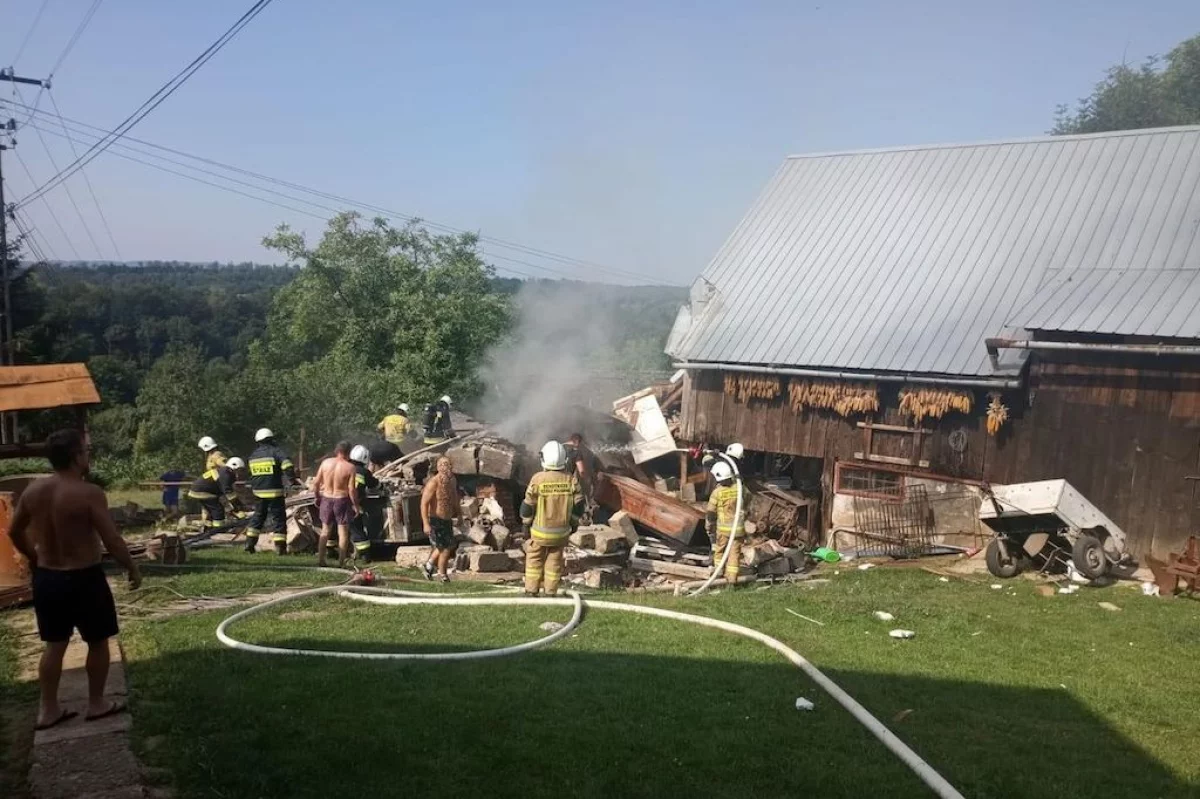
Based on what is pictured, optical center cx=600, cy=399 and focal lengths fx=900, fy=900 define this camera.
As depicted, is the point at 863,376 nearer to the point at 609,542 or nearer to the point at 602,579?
the point at 609,542

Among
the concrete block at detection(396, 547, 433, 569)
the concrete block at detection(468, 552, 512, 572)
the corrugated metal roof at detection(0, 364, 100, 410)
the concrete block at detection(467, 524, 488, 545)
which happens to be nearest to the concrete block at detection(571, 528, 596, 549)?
the concrete block at detection(467, 524, 488, 545)

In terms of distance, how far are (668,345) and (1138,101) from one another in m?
37.2

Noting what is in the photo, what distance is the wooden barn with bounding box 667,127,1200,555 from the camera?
45.8 ft

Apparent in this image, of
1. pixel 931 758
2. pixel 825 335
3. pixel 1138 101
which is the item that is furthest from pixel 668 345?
pixel 1138 101

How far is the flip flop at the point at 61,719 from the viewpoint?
17.7 ft

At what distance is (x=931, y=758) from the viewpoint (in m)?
5.60

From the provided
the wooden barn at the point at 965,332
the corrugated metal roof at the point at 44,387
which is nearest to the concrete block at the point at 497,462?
the wooden barn at the point at 965,332

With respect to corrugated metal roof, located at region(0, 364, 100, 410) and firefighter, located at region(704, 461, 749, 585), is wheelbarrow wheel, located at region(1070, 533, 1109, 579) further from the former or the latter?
corrugated metal roof, located at region(0, 364, 100, 410)

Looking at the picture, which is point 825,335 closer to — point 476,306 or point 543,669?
point 543,669

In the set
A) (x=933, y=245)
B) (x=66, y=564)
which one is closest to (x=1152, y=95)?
(x=933, y=245)

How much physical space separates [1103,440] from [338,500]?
38.7 ft

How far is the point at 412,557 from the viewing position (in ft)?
43.7

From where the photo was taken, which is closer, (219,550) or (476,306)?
(219,550)

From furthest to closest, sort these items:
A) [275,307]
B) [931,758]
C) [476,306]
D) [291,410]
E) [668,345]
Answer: [275,307]
[476,306]
[291,410]
[668,345]
[931,758]
